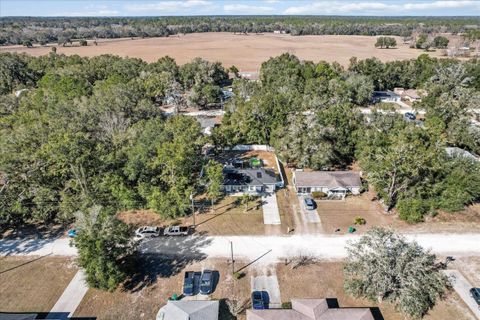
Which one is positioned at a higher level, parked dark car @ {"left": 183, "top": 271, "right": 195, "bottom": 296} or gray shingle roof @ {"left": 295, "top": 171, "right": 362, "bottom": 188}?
gray shingle roof @ {"left": 295, "top": 171, "right": 362, "bottom": 188}

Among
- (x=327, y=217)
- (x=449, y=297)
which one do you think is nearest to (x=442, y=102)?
(x=327, y=217)

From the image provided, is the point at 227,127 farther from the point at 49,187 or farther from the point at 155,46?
the point at 155,46

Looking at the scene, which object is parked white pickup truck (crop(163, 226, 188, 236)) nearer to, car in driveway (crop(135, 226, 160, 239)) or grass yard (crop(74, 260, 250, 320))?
car in driveway (crop(135, 226, 160, 239))

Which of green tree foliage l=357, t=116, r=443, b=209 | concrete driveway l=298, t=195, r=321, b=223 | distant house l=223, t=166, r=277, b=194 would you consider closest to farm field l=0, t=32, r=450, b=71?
distant house l=223, t=166, r=277, b=194

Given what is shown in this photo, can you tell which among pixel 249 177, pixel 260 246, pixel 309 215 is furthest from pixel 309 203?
pixel 260 246

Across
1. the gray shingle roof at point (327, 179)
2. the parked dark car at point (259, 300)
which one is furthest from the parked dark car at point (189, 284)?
the gray shingle roof at point (327, 179)

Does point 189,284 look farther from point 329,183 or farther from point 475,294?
point 475,294

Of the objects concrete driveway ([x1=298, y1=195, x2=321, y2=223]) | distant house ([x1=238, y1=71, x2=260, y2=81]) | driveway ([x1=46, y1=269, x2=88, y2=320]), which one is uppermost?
distant house ([x1=238, y1=71, x2=260, y2=81])
